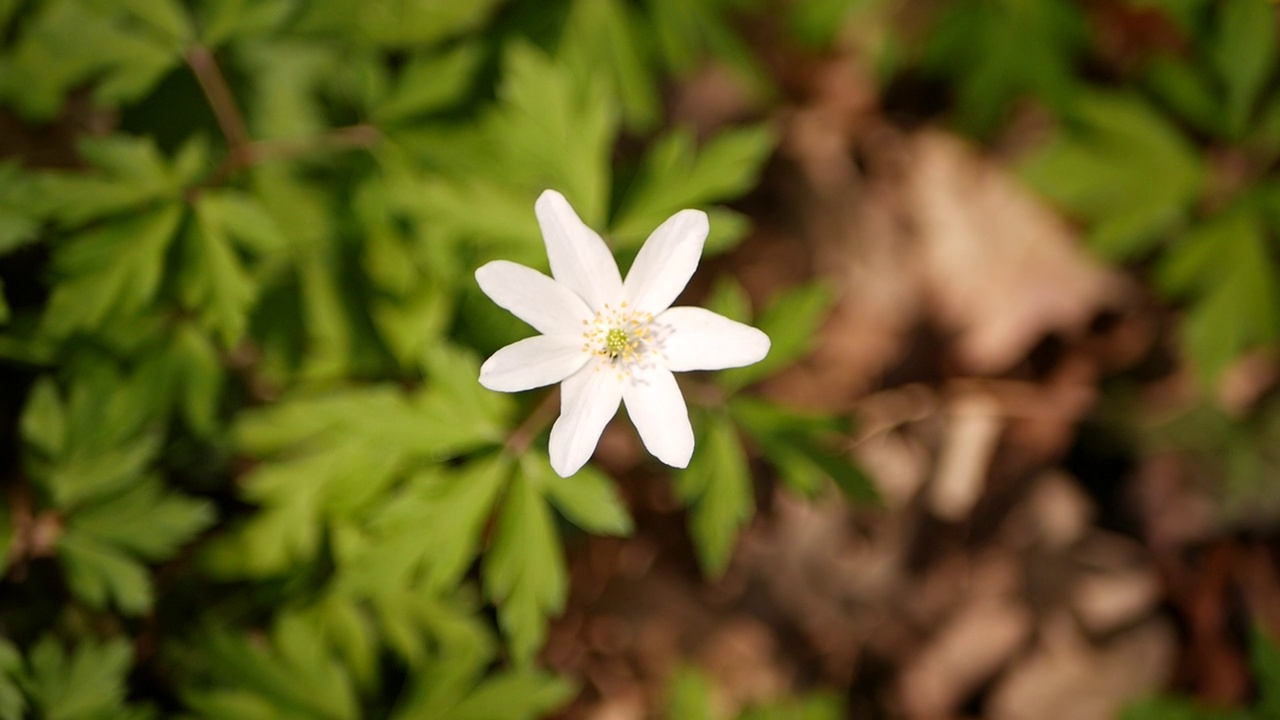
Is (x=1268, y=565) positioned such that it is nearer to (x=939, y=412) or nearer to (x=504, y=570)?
(x=939, y=412)

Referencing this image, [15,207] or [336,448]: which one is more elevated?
[15,207]

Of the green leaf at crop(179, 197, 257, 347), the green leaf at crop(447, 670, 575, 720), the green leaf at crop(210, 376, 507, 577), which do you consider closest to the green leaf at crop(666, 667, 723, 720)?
the green leaf at crop(447, 670, 575, 720)

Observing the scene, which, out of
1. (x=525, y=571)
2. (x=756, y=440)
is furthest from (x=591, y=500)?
(x=756, y=440)

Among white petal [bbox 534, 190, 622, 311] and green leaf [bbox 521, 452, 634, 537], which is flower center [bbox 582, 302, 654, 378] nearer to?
white petal [bbox 534, 190, 622, 311]

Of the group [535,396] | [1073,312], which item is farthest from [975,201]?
[535,396]

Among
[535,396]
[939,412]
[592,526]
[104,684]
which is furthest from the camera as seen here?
[939,412]

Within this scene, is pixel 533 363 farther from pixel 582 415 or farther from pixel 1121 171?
pixel 1121 171

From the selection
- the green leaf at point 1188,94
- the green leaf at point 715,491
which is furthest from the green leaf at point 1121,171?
the green leaf at point 715,491
